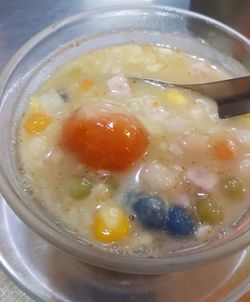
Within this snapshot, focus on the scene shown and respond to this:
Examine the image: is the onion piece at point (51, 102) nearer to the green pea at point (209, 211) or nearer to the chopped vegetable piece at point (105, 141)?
the chopped vegetable piece at point (105, 141)

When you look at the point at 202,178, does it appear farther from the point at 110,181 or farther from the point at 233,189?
the point at 110,181

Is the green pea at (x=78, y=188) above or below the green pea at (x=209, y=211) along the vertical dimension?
below

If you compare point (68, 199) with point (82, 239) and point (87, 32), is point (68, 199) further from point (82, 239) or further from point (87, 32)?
point (87, 32)

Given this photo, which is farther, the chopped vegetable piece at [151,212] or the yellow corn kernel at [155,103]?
the yellow corn kernel at [155,103]

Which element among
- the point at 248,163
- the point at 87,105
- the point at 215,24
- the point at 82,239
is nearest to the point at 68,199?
the point at 82,239

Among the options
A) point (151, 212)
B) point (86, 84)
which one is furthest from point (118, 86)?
point (151, 212)

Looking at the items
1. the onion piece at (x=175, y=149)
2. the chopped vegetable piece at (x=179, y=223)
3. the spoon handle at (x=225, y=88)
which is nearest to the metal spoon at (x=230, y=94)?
the spoon handle at (x=225, y=88)

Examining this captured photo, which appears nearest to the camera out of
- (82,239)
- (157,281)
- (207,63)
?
(82,239)
